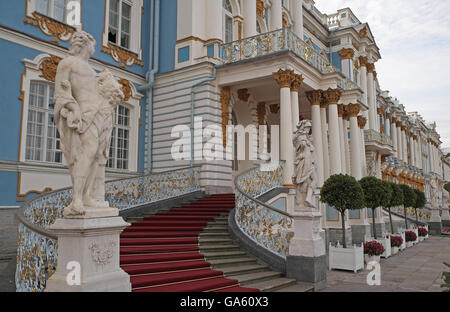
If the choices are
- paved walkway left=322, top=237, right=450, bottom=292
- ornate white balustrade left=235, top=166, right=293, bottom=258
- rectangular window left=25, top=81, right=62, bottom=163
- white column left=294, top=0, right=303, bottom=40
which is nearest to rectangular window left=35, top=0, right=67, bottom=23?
rectangular window left=25, top=81, right=62, bottom=163

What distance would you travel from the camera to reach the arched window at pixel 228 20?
48.4ft

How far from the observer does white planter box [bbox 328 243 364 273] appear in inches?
361

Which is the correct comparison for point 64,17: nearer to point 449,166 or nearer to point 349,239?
point 349,239

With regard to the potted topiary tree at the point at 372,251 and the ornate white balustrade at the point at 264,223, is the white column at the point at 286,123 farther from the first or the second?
the ornate white balustrade at the point at 264,223

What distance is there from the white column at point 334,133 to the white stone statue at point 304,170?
7617 millimetres

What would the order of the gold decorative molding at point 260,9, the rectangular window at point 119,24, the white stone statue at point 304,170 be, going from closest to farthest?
the white stone statue at point 304,170 < the rectangular window at point 119,24 < the gold decorative molding at point 260,9

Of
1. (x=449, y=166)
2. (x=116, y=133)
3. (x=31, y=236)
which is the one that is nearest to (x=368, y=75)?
(x=116, y=133)

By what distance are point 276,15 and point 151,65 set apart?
20.3ft

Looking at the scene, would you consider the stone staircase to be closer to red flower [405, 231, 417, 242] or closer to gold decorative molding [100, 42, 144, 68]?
gold decorative molding [100, 42, 144, 68]

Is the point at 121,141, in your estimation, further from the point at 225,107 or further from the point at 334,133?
the point at 334,133

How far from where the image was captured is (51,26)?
1047 cm

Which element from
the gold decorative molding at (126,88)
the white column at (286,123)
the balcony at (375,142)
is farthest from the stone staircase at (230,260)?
the balcony at (375,142)

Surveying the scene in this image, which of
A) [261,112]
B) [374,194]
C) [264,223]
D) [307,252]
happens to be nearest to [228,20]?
[261,112]

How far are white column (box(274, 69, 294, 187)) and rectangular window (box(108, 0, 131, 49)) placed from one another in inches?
221
